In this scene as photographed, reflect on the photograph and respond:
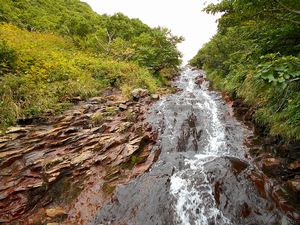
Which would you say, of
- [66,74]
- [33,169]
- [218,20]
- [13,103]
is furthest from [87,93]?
[218,20]

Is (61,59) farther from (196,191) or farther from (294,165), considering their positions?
(294,165)

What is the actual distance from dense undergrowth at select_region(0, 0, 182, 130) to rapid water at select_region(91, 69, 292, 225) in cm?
429

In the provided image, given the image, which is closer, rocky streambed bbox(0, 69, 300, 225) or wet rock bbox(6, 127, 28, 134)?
rocky streambed bbox(0, 69, 300, 225)

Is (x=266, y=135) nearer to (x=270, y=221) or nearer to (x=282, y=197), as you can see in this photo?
(x=282, y=197)

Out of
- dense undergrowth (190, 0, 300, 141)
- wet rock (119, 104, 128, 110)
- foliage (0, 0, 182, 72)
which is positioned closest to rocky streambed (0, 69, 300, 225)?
wet rock (119, 104, 128, 110)

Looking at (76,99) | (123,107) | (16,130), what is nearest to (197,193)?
(123,107)

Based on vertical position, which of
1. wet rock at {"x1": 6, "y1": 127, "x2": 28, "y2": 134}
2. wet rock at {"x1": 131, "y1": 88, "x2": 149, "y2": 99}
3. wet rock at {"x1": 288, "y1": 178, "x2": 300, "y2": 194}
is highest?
wet rock at {"x1": 131, "y1": 88, "x2": 149, "y2": 99}

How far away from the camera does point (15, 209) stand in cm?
495

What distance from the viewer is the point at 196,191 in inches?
227

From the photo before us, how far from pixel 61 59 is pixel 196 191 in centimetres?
975

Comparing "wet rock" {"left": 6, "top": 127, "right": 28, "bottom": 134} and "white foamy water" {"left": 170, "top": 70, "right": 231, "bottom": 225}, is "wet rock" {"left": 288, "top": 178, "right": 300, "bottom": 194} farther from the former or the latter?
"wet rock" {"left": 6, "top": 127, "right": 28, "bottom": 134}

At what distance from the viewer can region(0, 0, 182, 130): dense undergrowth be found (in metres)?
7.77

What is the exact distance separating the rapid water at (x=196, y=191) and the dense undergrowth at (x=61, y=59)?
4291mm

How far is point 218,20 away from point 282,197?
16.3 feet
